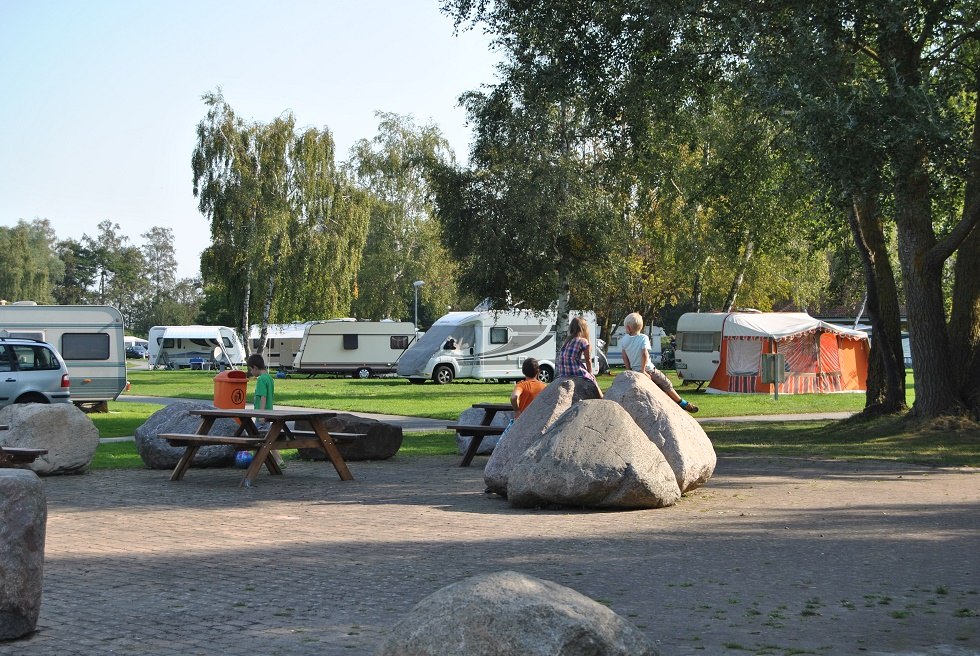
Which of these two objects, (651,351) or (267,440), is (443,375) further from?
(267,440)

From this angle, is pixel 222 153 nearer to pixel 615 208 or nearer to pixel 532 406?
pixel 615 208

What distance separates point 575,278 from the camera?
33.3 m

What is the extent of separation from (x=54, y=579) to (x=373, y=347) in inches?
1740

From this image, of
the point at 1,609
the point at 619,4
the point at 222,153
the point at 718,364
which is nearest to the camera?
the point at 1,609

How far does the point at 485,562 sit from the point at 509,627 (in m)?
3.88

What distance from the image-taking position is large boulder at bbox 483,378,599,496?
1096 centimetres

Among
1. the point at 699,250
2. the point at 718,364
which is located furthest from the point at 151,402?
the point at 699,250

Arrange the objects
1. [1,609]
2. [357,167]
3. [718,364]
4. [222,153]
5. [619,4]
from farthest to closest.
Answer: [357,167]
[222,153]
[718,364]
[619,4]
[1,609]

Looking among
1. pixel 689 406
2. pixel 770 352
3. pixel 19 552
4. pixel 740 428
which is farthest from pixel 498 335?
pixel 19 552

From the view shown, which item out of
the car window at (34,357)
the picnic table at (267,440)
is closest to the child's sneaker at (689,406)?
the picnic table at (267,440)

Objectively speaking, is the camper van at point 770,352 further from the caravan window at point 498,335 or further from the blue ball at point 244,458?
the blue ball at point 244,458

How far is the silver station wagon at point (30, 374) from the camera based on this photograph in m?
20.4

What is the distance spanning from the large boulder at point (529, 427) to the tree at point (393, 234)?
1984 inches

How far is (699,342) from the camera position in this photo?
37.6 meters
